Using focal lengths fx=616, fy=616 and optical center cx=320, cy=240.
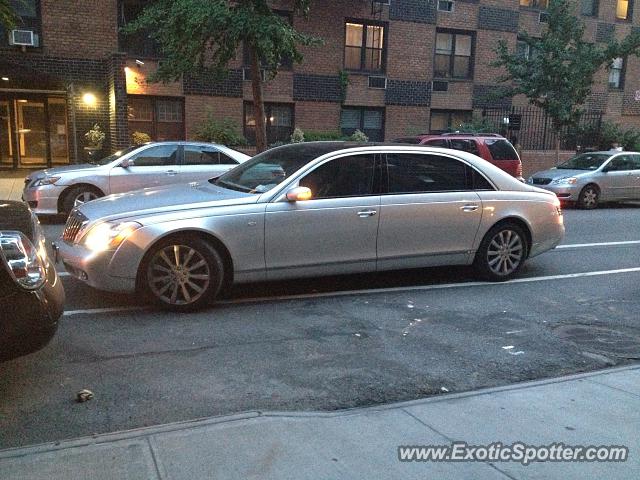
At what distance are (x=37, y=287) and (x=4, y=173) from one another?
16637 mm

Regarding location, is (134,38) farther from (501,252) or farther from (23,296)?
(23,296)

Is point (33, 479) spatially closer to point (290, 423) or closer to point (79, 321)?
point (290, 423)

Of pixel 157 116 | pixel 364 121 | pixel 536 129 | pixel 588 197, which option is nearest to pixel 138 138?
pixel 157 116

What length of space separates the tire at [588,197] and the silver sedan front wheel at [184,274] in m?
12.3

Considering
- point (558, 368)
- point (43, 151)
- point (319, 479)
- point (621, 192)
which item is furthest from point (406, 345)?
point (43, 151)

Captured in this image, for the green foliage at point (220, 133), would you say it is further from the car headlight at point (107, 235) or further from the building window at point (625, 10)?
the building window at point (625, 10)

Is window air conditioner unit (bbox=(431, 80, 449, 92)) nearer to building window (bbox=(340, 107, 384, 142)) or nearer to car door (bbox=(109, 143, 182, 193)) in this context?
building window (bbox=(340, 107, 384, 142))

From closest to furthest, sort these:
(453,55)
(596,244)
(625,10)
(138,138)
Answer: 1. (596,244)
2. (138,138)
3. (453,55)
4. (625,10)

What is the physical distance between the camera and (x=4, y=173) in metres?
18.2

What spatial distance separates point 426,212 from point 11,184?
42.0ft

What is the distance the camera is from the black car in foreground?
346cm

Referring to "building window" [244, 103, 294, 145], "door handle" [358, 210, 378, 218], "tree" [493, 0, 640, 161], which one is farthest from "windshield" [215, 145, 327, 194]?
"tree" [493, 0, 640, 161]

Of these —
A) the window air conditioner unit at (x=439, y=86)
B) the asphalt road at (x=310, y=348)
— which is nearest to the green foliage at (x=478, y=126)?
the window air conditioner unit at (x=439, y=86)

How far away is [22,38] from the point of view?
16.7 m
